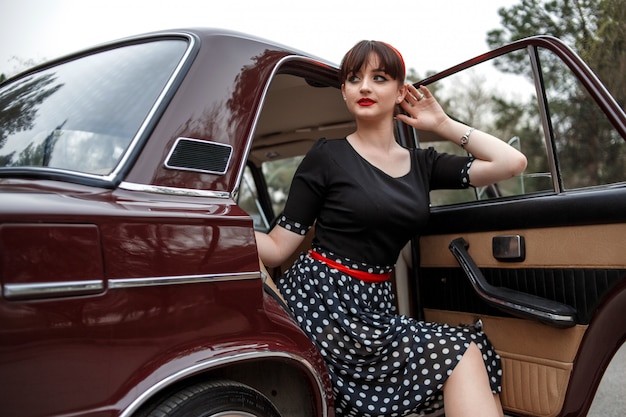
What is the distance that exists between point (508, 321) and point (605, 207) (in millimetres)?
614

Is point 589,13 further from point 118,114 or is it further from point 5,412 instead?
point 5,412

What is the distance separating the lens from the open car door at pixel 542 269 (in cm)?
201

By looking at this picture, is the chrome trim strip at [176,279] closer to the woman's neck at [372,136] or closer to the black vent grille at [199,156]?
the black vent grille at [199,156]

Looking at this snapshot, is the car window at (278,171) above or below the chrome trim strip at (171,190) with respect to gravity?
below

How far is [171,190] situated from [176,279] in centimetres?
30

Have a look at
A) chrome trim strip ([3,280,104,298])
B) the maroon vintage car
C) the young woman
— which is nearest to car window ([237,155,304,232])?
the maroon vintage car

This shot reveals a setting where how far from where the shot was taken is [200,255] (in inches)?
58.9

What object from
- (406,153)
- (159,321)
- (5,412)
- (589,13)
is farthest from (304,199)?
(589,13)

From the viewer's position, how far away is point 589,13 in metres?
6.25

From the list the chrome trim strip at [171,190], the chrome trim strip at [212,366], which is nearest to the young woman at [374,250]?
the chrome trim strip at [212,366]

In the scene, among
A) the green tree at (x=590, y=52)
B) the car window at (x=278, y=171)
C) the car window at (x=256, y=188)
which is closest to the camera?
the car window at (x=278, y=171)

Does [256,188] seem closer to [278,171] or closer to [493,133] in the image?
[278,171]

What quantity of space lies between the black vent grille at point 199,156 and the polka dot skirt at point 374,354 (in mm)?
655

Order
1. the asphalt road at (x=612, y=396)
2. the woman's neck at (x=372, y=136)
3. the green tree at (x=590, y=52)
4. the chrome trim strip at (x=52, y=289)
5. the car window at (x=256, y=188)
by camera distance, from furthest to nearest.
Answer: the green tree at (x=590, y=52) < the car window at (x=256, y=188) < the asphalt road at (x=612, y=396) < the woman's neck at (x=372, y=136) < the chrome trim strip at (x=52, y=289)
